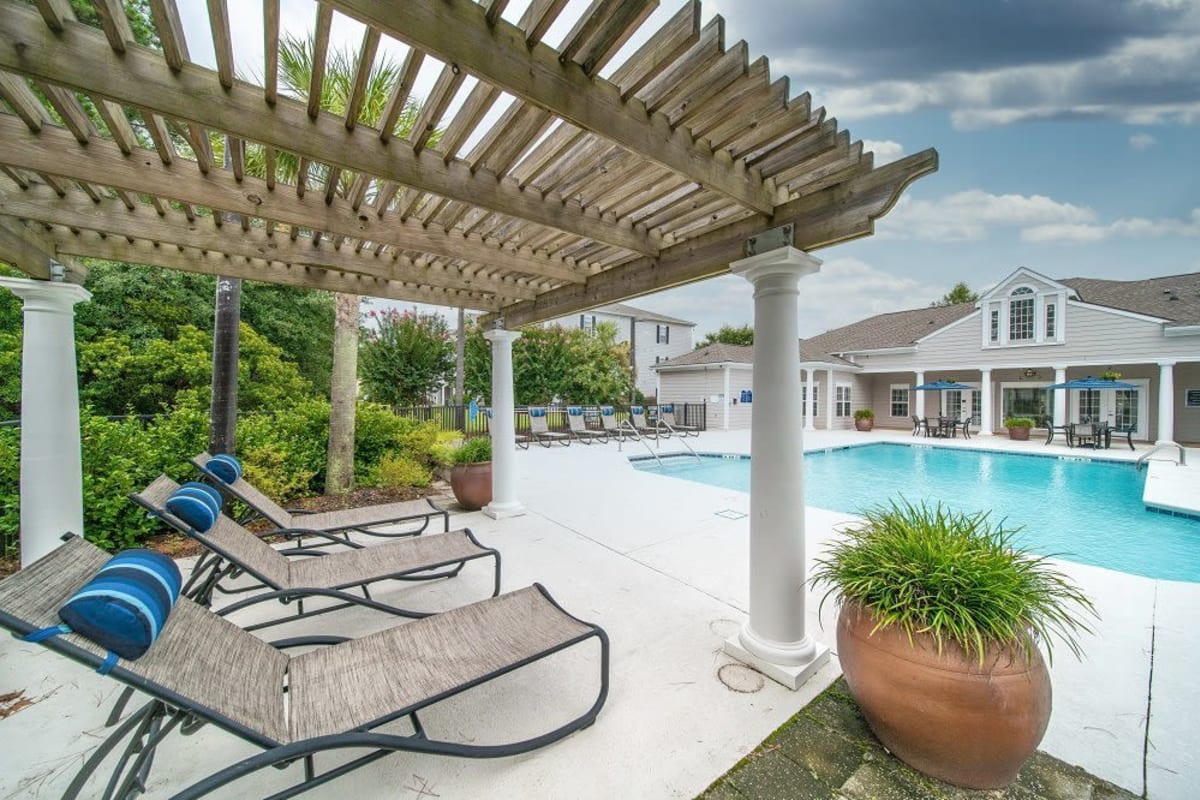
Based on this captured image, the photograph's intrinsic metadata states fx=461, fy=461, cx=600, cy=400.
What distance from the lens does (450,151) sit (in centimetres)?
230

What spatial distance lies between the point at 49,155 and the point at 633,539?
4972 mm

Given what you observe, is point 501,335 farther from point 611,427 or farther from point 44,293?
point 611,427

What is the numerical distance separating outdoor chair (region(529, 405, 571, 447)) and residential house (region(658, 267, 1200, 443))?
23.1 feet

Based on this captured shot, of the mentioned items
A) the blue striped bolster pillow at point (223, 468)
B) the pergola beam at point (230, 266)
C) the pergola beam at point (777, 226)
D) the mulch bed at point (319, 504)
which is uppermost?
the pergola beam at point (230, 266)

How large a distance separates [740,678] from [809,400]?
1797 centimetres

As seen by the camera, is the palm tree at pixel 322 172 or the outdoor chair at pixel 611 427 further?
the outdoor chair at pixel 611 427

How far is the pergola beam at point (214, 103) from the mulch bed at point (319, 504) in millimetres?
4024

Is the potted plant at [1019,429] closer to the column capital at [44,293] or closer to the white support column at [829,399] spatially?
the white support column at [829,399]

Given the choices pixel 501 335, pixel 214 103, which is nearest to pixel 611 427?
Answer: pixel 501 335

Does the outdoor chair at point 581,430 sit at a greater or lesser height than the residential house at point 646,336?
lesser

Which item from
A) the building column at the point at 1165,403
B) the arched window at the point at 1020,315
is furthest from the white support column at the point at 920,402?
the building column at the point at 1165,403

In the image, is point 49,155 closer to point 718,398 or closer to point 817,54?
point 817,54

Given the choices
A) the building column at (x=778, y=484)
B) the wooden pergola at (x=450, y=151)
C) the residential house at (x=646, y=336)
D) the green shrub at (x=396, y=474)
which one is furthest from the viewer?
the residential house at (x=646, y=336)

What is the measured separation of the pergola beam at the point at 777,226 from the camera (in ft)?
7.13
